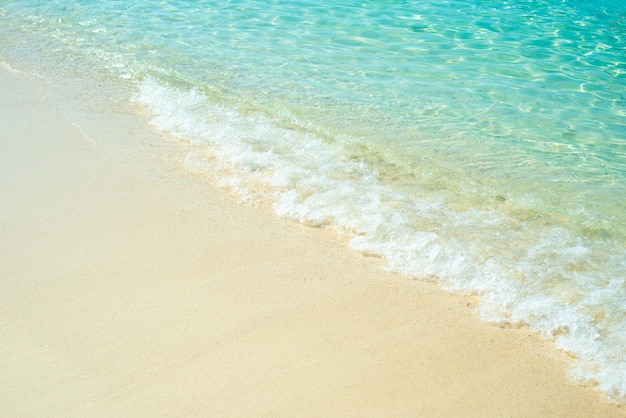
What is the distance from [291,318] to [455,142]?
9.99 feet

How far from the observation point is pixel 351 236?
413 cm

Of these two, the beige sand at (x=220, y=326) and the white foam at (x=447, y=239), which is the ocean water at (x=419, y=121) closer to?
the white foam at (x=447, y=239)

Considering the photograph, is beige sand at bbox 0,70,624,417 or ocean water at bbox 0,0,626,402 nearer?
beige sand at bbox 0,70,624,417

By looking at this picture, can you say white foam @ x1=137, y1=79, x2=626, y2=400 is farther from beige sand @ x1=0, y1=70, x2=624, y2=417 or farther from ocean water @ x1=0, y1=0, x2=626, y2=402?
beige sand @ x1=0, y1=70, x2=624, y2=417

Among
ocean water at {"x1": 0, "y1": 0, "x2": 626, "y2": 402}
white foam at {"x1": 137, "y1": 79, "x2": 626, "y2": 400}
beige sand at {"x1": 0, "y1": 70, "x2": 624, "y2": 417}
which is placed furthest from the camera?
ocean water at {"x1": 0, "y1": 0, "x2": 626, "y2": 402}

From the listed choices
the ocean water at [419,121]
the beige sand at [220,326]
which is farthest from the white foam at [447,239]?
the beige sand at [220,326]

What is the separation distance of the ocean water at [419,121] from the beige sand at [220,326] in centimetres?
26

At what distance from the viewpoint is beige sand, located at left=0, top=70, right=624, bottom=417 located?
2787mm

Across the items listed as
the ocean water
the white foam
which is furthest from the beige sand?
the ocean water

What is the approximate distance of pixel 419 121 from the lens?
6059 mm

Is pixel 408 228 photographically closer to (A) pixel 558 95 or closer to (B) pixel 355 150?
(B) pixel 355 150

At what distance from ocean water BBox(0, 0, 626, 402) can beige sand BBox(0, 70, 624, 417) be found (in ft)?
0.87

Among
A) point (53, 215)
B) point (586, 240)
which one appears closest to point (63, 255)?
point (53, 215)

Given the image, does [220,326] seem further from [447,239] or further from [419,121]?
[419,121]
